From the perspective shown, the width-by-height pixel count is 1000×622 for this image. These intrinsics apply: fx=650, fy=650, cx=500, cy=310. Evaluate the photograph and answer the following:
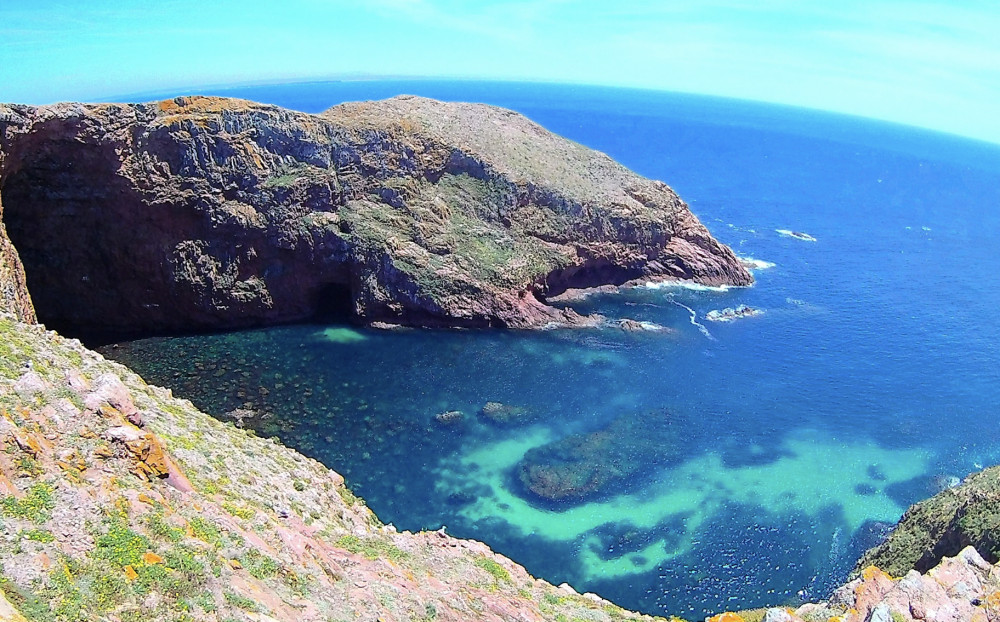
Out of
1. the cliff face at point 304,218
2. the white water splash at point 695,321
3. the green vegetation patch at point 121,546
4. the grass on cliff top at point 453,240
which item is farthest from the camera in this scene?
the white water splash at point 695,321

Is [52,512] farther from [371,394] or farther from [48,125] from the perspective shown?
[48,125]

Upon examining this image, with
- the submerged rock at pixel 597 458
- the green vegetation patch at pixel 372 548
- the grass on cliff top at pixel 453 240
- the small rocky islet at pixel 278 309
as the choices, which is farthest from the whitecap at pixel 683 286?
the green vegetation patch at pixel 372 548

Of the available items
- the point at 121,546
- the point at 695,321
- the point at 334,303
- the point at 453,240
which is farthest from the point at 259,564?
the point at 695,321

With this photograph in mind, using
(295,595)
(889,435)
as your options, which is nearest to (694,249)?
(889,435)

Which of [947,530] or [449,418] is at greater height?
[947,530]

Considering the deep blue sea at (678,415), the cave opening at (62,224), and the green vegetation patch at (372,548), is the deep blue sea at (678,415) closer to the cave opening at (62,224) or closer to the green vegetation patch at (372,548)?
the cave opening at (62,224)

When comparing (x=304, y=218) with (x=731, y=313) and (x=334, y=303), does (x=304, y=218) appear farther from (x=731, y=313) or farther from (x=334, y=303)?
(x=731, y=313)

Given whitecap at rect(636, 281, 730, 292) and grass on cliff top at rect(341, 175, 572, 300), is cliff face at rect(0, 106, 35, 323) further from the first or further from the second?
whitecap at rect(636, 281, 730, 292)
